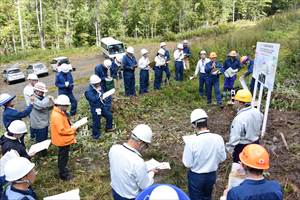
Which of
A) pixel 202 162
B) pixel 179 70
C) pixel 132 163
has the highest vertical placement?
pixel 132 163

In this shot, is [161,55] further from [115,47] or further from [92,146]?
[115,47]

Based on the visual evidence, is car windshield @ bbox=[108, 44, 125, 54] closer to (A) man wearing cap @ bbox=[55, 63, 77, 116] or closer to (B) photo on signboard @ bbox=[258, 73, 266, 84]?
(A) man wearing cap @ bbox=[55, 63, 77, 116]

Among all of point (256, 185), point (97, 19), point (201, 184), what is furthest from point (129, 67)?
point (97, 19)

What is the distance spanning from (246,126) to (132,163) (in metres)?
2.40

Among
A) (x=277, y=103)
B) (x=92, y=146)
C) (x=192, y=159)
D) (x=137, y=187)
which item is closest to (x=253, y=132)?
(x=192, y=159)

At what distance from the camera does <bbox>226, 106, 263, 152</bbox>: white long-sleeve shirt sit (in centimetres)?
548

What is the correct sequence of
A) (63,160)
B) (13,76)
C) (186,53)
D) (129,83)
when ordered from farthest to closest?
(13,76)
(186,53)
(129,83)
(63,160)

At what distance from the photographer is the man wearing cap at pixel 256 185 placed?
10.5ft

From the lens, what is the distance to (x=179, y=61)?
13.6 m

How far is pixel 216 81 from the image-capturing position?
37.0 feet

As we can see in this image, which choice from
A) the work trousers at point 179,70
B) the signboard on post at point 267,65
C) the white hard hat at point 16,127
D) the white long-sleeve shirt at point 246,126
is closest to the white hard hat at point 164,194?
the white long-sleeve shirt at point 246,126

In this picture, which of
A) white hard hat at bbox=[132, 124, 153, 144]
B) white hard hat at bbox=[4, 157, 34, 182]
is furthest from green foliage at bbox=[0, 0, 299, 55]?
white hard hat at bbox=[4, 157, 34, 182]

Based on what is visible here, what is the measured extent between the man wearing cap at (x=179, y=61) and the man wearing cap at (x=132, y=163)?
961cm

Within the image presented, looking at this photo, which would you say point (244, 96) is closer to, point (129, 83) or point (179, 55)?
point (129, 83)
